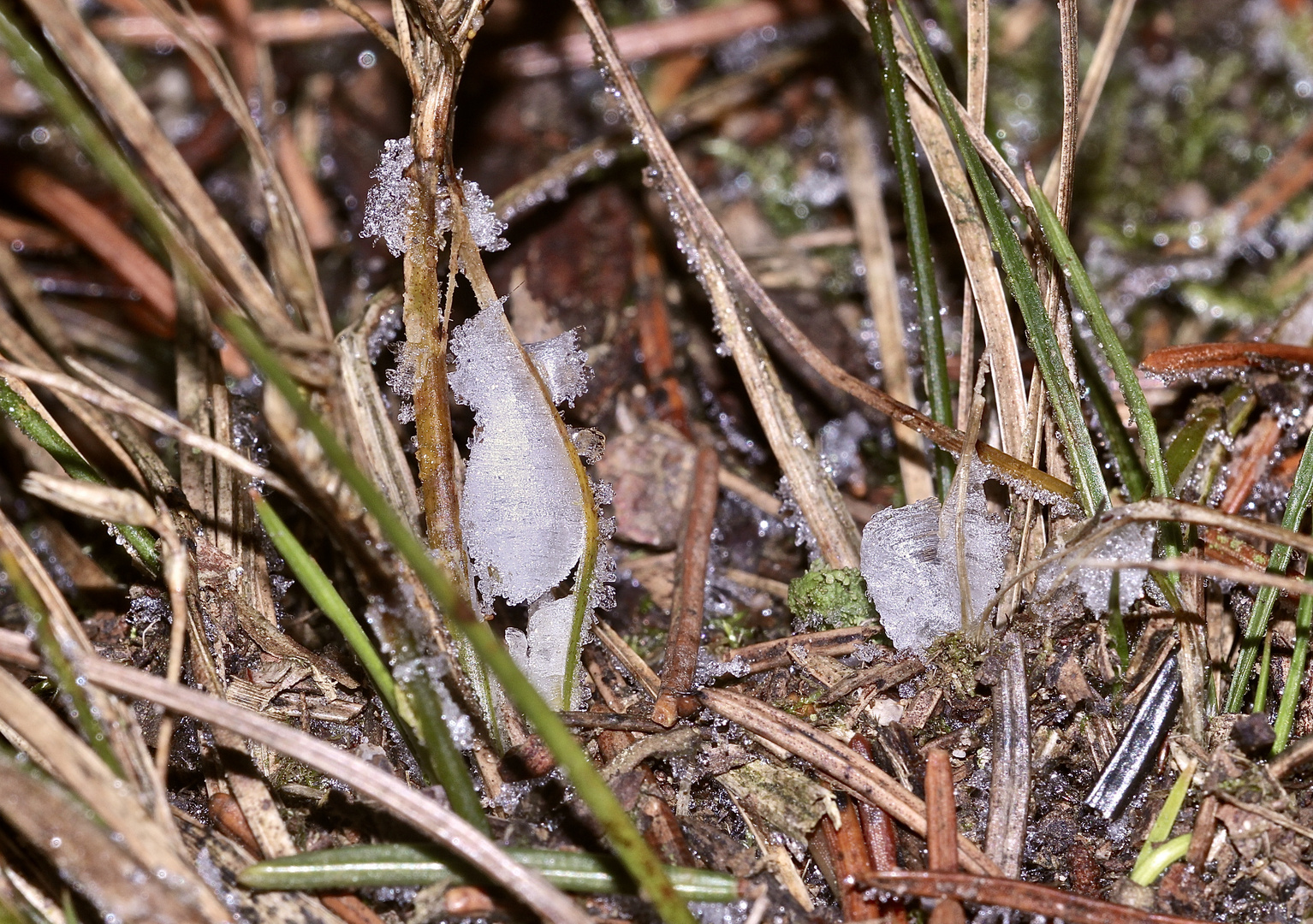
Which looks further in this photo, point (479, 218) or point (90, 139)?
point (479, 218)

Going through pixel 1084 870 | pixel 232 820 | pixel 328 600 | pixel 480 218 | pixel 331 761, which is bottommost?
pixel 1084 870

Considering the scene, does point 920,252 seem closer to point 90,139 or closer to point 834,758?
point 834,758

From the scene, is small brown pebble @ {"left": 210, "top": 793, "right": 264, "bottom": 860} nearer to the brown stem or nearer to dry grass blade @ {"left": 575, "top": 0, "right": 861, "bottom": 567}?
the brown stem

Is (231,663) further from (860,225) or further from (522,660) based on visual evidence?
(860,225)

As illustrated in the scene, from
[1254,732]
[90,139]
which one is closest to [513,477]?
[90,139]

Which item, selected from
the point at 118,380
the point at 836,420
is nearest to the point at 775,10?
the point at 836,420

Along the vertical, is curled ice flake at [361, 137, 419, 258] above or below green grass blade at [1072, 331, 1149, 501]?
above

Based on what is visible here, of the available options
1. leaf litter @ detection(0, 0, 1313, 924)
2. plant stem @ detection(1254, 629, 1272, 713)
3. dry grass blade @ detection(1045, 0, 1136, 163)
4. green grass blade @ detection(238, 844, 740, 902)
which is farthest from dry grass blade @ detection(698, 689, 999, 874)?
dry grass blade @ detection(1045, 0, 1136, 163)
